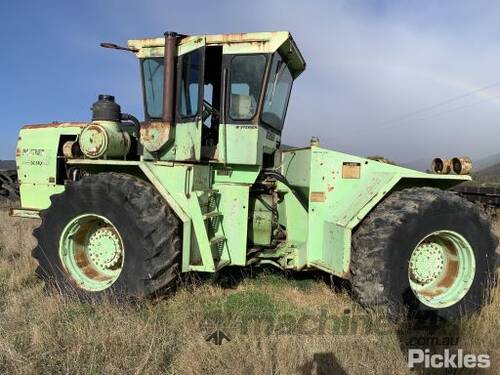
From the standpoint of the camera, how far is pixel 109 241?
474 cm

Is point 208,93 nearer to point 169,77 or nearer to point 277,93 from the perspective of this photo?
point 169,77

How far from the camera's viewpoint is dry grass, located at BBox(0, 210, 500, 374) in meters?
3.23

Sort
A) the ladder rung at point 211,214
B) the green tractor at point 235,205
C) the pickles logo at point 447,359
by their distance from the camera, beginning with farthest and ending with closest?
1. the ladder rung at point 211,214
2. the green tractor at point 235,205
3. the pickles logo at point 447,359

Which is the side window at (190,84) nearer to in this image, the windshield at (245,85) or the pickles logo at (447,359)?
the windshield at (245,85)

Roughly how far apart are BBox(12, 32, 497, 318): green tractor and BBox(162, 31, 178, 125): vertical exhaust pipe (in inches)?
0.5

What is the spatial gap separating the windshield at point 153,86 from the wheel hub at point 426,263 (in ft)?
10.7

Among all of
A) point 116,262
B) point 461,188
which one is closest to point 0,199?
point 116,262

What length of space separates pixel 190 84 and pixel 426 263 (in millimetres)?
3191

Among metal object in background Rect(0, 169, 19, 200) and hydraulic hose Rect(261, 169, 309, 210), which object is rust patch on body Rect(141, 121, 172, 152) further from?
metal object in background Rect(0, 169, 19, 200)

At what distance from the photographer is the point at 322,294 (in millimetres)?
5051

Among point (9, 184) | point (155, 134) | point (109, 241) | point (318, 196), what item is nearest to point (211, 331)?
point (109, 241)

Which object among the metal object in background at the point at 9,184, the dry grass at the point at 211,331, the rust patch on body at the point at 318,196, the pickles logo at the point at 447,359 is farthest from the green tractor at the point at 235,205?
the metal object in background at the point at 9,184

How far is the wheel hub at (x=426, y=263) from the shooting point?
Result: 443 cm

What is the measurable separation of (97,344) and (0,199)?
12076 mm
